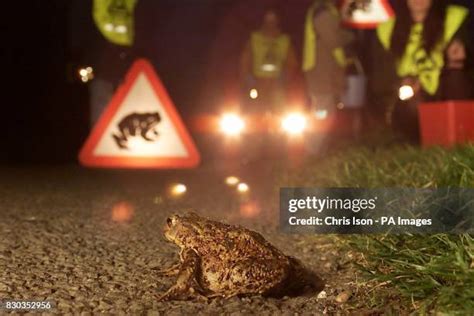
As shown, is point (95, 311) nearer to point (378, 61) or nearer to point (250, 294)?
point (250, 294)

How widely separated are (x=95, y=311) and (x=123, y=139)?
2897mm

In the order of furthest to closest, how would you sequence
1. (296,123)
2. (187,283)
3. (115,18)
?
(296,123) < (115,18) < (187,283)

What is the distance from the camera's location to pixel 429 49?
7.74m

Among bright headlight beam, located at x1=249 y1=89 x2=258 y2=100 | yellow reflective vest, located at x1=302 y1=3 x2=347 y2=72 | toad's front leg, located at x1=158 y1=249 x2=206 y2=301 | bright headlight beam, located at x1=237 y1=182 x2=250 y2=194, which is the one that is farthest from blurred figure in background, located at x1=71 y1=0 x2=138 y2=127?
toad's front leg, located at x1=158 y1=249 x2=206 y2=301

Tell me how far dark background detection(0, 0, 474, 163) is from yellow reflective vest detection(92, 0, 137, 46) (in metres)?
1.88

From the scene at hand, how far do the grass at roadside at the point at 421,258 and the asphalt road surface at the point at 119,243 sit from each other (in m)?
0.16

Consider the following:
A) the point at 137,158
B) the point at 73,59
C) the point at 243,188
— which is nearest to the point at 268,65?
the point at 243,188

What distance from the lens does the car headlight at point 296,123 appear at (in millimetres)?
9270

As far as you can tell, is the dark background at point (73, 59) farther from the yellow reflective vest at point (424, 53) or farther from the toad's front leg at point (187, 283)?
the toad's front leg at point (187, 283)

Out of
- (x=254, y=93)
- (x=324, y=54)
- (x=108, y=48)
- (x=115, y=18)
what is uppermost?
(x=324, y=54)

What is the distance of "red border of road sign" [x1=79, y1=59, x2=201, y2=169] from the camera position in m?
5.77

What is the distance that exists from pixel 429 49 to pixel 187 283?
5.17 meters

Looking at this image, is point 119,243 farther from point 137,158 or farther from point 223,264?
point 137,158

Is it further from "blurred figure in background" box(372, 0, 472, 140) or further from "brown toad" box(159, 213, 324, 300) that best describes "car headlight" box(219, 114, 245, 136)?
"brown toad" box(159, 213, 324, 300)
